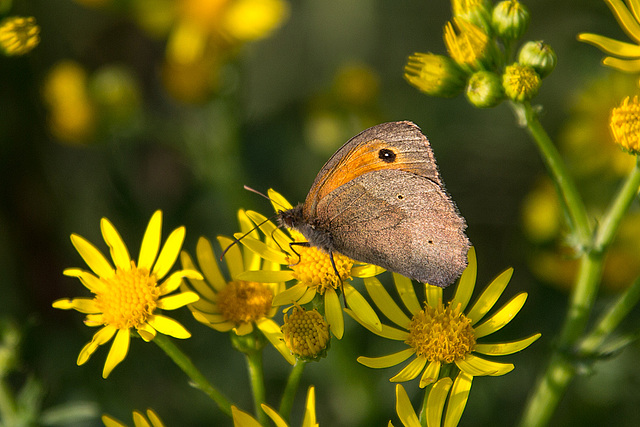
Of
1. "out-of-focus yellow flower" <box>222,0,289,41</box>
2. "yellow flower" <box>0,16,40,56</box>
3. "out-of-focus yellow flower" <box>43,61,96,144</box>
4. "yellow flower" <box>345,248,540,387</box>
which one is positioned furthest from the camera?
"out-of-focus yellow flower" <box>222,0,289,41</box>

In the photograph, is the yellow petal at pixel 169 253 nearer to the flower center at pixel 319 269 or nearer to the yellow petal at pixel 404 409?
the flower center at pixel 319 269

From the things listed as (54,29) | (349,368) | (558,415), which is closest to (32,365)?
(349,368)

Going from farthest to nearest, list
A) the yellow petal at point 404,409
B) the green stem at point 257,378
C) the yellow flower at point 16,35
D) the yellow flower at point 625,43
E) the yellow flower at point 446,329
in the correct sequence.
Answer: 1. the yellow flower at point 16,35
2. the yellow flower at point 625,43
3. the green stem at point 257,378
4. the yellow flower at point 446,329
5. the yellow petal at point 404,409

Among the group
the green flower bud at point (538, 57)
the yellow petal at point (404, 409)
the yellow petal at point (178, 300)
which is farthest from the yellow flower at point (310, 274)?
the green flower bud at point (538, 57)

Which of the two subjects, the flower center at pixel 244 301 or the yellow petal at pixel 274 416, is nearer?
the yellow petal at pixel 274 416

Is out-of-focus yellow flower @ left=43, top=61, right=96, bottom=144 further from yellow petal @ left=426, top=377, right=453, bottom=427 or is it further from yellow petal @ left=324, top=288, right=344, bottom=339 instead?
yellow petal @ left=426, top=377, right=453, bottom=427

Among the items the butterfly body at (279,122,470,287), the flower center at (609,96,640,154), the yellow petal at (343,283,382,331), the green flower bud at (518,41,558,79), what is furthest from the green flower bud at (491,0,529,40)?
the yellow petal at (343,283,382,331)
